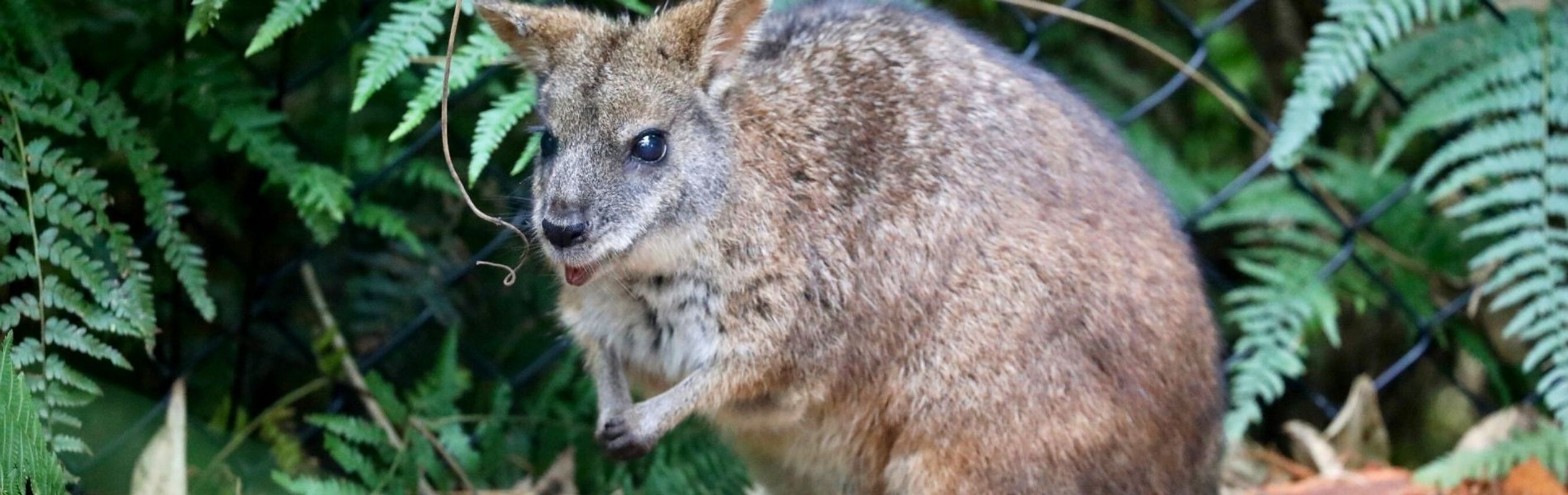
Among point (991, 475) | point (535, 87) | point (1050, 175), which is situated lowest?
point (991, 475)

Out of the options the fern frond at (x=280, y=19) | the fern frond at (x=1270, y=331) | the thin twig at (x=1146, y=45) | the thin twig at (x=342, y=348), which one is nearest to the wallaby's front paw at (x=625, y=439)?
the thin twig at (x=342, y=348)

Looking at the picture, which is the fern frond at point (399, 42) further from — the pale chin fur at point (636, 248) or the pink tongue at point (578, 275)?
the pink tongue at point (578, 275)

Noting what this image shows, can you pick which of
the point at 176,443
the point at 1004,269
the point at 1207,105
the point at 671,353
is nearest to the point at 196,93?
the point at 176,443

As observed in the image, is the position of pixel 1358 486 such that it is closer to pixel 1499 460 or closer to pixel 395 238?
pixel 1499 460

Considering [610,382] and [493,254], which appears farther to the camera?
[493,254]

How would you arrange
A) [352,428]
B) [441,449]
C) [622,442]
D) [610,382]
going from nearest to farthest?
[622,442], [610,382], [352,428], [441,449]

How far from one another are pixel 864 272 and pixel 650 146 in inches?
26.0

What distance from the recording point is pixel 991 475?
157 inches

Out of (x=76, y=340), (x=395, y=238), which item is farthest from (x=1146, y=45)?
(x=76, y=340)

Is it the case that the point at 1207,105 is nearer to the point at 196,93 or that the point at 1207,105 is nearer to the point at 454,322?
the point at 454,322

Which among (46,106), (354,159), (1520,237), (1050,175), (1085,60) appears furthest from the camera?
(1085,60)

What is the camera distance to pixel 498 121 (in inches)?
157

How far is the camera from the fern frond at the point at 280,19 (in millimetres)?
3854

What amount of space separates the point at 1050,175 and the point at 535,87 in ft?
4.56
